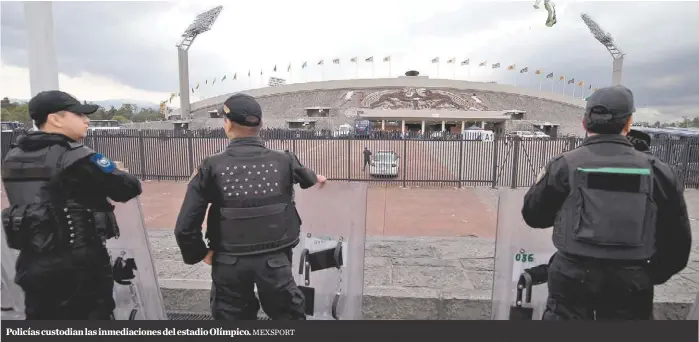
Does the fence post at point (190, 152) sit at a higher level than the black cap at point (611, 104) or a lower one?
lower

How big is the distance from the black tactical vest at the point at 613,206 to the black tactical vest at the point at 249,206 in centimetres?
154

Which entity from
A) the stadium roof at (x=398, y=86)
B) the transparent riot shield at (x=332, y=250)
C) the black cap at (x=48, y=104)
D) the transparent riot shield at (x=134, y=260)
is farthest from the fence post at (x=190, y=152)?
the stadium roof at (x=398, y=86)

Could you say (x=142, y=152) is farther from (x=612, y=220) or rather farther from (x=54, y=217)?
(x=612, y=220)

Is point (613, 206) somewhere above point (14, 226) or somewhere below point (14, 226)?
above

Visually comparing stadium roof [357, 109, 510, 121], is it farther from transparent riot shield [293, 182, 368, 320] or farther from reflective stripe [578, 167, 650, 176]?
reflective stripe [578, 167, 650, 176]

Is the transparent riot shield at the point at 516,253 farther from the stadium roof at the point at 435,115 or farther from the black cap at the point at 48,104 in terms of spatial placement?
the stadium roof at the point at 435,115

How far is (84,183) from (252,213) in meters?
0.92

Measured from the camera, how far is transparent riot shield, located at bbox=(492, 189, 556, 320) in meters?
2.50

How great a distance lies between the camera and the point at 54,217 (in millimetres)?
1978

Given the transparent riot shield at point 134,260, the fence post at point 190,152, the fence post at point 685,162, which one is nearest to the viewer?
the transparent riot shield at point 134,260

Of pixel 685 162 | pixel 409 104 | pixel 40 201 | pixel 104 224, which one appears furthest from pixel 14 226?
pixel 409 104

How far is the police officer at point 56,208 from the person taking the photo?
1978 mm

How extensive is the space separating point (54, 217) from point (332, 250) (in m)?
1.64

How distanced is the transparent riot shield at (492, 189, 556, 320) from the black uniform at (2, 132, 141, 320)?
2368mm
